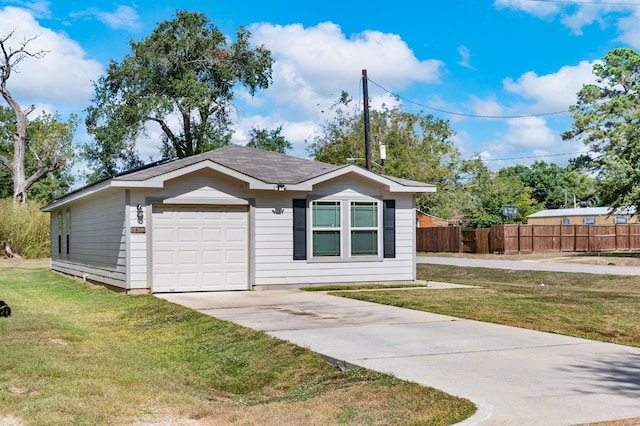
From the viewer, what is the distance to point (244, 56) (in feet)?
157

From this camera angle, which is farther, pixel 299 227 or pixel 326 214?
pixel 326 214

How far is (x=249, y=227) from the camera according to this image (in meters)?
17.5

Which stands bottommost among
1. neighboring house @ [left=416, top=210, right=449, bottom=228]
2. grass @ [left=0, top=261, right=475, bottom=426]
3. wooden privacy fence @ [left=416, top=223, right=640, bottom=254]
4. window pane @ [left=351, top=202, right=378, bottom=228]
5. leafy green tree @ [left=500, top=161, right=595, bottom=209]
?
grass @ [left=0, top=261, right=475, bottom=426]

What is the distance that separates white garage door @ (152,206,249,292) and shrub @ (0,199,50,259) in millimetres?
21435

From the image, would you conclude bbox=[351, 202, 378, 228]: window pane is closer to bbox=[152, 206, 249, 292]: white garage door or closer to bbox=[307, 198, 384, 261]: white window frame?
bbox=[307, 198, 384, 261]: white window frame

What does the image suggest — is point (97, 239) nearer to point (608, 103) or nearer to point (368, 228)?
point (368, 228)

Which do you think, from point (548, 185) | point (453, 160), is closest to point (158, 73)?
point (453, 160)

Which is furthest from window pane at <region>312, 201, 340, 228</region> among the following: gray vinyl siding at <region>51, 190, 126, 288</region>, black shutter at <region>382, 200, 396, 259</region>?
gray vinyl siding at <region>51, 190, 126, 288</region>

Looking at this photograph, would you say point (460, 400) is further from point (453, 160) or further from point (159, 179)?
point (453, 160)

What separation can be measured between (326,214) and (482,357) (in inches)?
397

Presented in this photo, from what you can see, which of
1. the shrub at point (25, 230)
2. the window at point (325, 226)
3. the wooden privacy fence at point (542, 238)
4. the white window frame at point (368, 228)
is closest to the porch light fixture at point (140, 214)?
the window at point (325, 226)

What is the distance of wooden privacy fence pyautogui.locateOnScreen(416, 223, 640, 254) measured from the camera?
1594 inches

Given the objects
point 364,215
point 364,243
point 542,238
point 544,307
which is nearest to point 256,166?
point 364,215

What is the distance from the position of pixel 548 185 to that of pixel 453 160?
3573 cm
